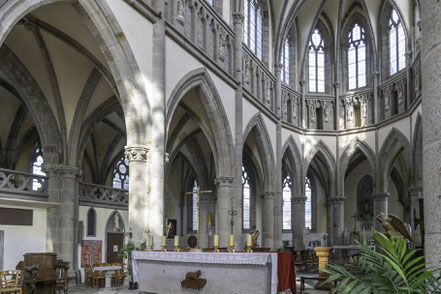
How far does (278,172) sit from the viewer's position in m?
23.5

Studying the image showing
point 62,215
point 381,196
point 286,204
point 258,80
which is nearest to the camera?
point 62,215

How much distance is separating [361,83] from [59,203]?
18124 millimetres

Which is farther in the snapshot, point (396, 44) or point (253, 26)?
point (396, 44)

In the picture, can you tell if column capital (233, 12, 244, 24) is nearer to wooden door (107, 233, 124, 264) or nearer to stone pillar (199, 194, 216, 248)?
wooden door (107, 233, 124, 264)

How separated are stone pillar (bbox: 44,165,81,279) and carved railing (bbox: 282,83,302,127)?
502 inches

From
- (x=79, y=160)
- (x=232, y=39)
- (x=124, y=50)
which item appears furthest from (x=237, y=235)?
(x=124, y=50)

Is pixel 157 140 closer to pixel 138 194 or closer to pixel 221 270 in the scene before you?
pixel 138 194

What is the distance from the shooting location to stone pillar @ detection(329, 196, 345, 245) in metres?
27.6

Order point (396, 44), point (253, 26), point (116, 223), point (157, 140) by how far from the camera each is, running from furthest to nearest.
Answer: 1. point (396, 44)
2. point (253, 26)
3. point (116, 223)
4. point (157, 140)

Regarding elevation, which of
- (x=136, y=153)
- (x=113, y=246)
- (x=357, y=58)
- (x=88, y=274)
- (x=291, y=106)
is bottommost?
(x=88, y=274)

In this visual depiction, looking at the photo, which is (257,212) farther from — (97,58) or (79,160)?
(97,58)

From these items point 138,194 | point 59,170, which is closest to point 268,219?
point 59,170

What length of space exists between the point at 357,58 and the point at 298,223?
32.2ft

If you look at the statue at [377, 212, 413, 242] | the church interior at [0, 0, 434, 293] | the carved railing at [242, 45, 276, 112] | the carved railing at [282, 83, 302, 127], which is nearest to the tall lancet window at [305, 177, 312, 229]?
the church interior at [0, 0, 434, 293]
